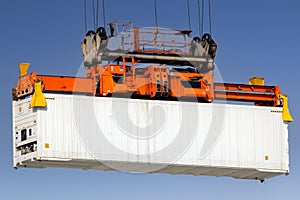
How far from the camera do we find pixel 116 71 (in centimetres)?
6981

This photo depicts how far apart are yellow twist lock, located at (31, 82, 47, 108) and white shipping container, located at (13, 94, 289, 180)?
1.16ft

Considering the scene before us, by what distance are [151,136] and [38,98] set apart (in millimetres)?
6079

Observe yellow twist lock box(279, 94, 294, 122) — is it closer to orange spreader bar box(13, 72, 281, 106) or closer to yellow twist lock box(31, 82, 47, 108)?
orange spreader bar box(13, 72, 281, 106)

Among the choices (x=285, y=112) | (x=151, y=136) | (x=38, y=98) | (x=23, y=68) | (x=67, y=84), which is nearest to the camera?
(x=38, y=98)

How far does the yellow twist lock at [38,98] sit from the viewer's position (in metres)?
67.2

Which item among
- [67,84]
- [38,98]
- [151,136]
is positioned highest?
[67,84]

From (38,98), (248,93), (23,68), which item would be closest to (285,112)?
(248,93)

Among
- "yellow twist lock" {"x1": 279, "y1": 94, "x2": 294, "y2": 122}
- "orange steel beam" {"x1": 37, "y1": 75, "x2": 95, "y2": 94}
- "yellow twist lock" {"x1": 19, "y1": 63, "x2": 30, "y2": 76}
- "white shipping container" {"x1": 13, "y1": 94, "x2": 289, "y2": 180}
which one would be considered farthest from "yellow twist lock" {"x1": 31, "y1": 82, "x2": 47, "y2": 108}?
"yellow twist lock" {"x1": 279, "y1": 94, "x2": 294, "y2": 122}

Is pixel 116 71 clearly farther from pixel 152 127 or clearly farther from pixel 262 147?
pixel 262 147

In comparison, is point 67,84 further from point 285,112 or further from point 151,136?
point 285,112

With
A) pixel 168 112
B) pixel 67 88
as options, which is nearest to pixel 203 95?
pixel 168 112

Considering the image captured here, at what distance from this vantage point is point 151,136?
69.7 metres

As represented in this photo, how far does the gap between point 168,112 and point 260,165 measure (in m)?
6.04

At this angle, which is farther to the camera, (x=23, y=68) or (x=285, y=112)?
(x=285, y=112)
